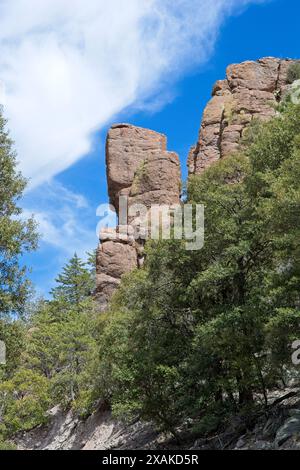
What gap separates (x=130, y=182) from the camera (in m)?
49.8

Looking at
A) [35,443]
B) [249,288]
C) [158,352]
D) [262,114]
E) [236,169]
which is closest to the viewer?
[249,288]

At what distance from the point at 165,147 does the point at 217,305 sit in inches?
1496

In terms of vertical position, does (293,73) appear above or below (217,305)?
above

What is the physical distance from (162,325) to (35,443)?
20366 mm

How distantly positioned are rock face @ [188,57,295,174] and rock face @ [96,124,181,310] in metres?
3.19

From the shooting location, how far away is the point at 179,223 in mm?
18578

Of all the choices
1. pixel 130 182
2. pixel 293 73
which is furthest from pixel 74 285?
pixel 293 73

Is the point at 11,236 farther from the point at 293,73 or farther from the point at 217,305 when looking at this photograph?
the point at 293,73

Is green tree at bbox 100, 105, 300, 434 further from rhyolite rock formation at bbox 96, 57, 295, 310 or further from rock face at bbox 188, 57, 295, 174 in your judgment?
rock face at bbox 188, 57, 295, 174

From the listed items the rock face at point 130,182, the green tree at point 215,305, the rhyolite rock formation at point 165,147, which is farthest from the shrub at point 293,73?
the green tree at point 215,305

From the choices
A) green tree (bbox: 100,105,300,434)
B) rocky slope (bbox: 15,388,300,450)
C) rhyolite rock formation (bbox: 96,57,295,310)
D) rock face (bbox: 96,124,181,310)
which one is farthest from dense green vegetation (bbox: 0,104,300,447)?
rhyolite rock formation (bbox: 96,57,295,310)

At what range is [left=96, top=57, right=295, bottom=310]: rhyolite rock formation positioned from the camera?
150 ft
